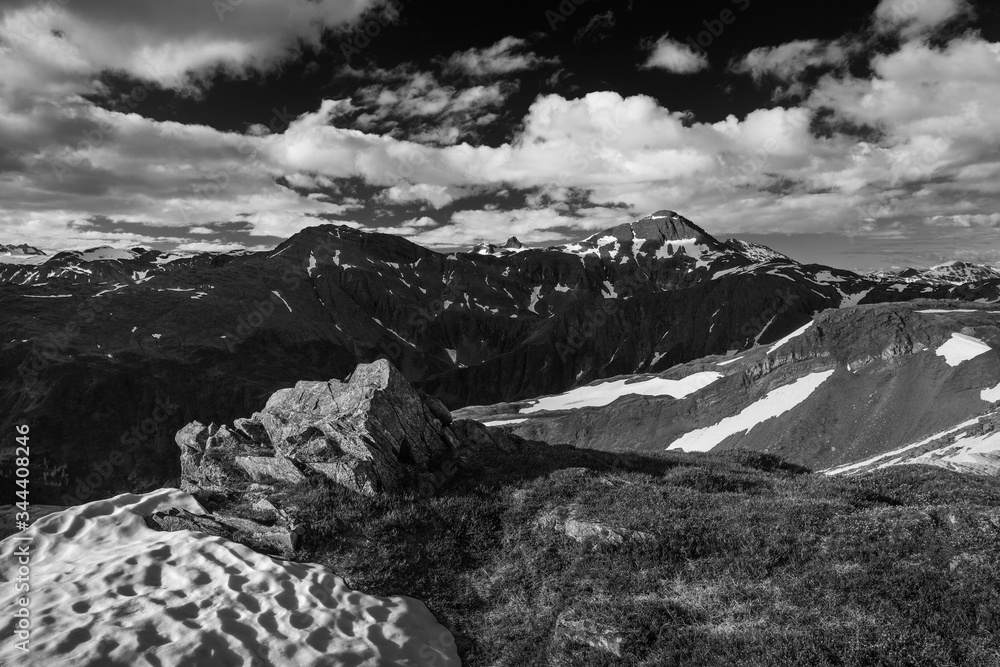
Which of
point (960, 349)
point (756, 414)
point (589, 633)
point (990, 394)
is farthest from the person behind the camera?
point (756, 414)

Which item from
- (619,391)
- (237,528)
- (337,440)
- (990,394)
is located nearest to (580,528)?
(337,440)

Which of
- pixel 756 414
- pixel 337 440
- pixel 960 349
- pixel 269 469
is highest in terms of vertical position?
pixel 337 440

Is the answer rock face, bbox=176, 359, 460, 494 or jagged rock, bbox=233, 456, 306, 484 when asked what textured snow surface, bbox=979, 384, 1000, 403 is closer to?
rock face, bbox=176, 359, 460, 494

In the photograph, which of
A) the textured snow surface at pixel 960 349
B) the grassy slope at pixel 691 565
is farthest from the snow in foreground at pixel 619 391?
the grassy slope at pixel 691 565

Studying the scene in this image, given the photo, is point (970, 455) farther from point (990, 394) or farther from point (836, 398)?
point (836, 398)

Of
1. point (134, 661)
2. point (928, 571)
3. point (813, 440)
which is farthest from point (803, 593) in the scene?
point (813, 440)

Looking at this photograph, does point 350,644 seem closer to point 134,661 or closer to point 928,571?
point 134,661

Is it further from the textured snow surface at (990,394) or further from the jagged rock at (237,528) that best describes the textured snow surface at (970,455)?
the textured snow surface at (990,394)
